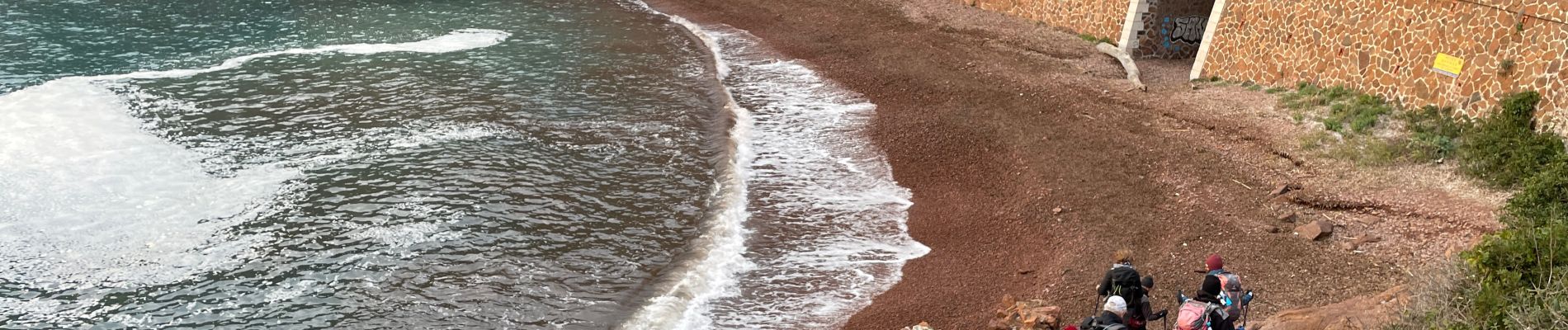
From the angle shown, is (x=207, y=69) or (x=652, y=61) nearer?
(x=207, y=69)

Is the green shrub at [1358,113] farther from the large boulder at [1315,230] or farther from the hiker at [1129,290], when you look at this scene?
the hiker at [1129,290]

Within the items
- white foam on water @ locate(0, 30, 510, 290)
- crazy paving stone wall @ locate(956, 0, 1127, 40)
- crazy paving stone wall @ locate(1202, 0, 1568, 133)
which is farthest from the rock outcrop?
crazy paving stone wall @ locate(956, 0, 1127, 40)

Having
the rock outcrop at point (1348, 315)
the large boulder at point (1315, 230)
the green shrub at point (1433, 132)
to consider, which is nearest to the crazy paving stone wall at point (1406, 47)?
the green shrub at point (1433, 132)

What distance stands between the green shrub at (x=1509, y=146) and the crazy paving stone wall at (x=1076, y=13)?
1158 cm

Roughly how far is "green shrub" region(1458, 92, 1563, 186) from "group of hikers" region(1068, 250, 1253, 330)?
8.04m

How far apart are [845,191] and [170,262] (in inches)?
424

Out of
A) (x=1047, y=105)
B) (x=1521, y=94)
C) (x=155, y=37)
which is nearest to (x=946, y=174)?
(x=1047, y=105)

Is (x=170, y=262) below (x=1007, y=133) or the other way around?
below

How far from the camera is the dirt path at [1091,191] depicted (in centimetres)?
1514

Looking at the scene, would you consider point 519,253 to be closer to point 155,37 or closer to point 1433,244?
point 1433,244

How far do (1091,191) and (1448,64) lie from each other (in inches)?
293

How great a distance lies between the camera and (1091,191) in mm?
18625

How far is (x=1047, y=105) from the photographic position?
79.2 feet

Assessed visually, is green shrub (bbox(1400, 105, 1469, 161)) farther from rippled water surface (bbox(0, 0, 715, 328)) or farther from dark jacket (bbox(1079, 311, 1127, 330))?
rippled water surface (bbox(0, 0, 715, 328))
